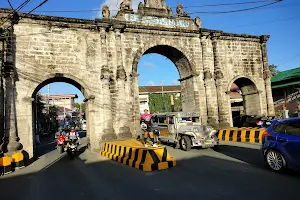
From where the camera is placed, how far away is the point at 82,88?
546 inches

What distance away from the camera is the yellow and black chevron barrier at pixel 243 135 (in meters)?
12.5

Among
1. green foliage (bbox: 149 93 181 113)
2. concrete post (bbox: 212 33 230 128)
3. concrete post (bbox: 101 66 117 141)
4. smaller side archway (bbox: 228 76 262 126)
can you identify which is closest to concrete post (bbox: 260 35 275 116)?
smaller side archway (bbox: 228 76 262 126)

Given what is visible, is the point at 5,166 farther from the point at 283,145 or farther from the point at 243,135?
the point at 243,135

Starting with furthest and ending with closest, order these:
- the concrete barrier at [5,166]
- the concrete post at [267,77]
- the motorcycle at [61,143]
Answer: the concrete post at [267,77] < the motorcycle at [61,143] < the concrete barrier at [5,166]

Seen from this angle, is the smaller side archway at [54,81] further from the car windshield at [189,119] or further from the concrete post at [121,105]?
the car windshield at [189,119]

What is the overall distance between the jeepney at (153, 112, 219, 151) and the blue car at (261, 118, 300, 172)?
12.5 feet

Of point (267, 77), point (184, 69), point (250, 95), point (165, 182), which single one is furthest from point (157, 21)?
point (165, 182)

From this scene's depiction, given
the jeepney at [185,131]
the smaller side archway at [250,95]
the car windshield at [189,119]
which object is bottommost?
the jeepney at [185,131]

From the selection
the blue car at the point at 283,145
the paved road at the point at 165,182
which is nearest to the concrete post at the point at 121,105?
the paved road at the point at 165,182

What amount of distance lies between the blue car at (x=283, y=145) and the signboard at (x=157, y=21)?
10977 millimetres

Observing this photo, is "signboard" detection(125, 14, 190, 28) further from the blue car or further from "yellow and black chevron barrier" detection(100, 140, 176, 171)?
the blue car

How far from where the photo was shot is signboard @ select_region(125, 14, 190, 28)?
1523 centimetres

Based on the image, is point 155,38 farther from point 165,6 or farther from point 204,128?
point 204,128

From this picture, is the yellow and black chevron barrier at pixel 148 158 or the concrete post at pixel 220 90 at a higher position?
the concrete post at pixel 220 90
